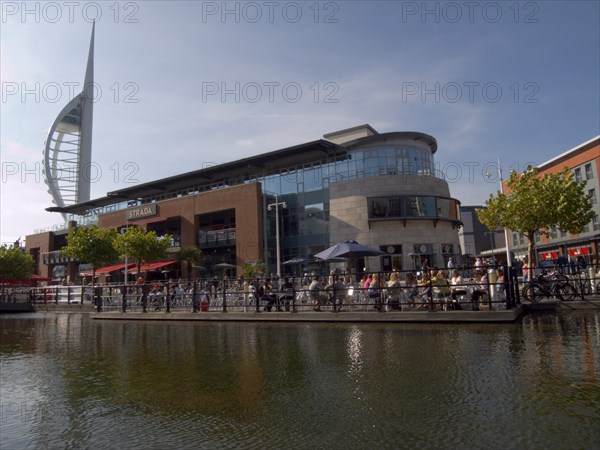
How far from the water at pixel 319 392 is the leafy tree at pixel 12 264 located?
39.2 meters

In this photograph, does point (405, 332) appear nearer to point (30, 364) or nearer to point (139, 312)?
point (30, 364)

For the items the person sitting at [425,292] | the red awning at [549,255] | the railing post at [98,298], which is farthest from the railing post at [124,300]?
the red awning at [549,255]

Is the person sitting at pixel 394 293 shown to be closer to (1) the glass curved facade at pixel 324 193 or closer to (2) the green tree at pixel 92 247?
(1) the glass curved facade at pixel 324 193

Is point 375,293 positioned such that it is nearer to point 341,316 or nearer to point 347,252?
point 341,316

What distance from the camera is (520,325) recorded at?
12141 millimetres

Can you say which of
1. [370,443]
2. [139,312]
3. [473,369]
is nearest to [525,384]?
[473,369]

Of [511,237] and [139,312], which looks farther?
[511,237]

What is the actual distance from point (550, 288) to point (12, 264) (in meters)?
46.8

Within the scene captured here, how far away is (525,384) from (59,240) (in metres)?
68.6

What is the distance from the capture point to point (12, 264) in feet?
147

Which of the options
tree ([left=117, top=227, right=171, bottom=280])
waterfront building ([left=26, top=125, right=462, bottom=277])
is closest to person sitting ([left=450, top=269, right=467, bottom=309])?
waterfront building ([left=26, top=125, right=462, bottom=277])

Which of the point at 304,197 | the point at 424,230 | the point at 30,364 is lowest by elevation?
the point at 30,364

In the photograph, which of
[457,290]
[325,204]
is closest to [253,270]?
[325,204]

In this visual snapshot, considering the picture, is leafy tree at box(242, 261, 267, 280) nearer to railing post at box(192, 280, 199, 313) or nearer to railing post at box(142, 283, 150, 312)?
railing post at box(142, 283, 150, 312)
